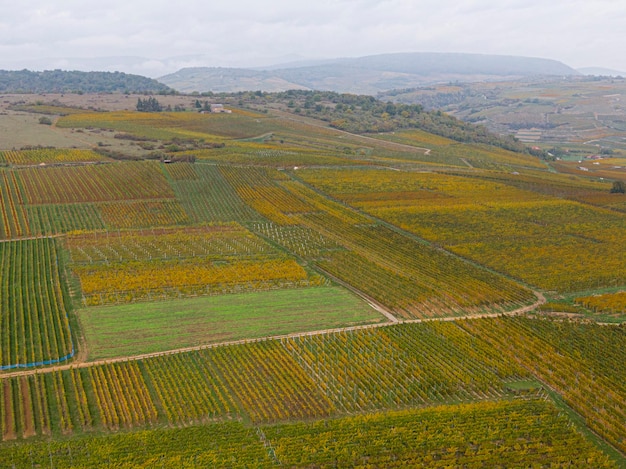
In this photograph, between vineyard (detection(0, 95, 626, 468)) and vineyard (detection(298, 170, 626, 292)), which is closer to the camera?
vineyard (detection(0, 95, 626, 468))

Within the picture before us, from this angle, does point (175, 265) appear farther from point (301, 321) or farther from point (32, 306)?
point (301, 321)

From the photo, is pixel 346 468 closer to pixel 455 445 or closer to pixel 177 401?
pixel 455 445

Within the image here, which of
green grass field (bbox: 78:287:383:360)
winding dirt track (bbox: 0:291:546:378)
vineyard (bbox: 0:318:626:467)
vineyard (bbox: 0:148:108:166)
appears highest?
Result: vineyard (bbox: 0:148:108:166)

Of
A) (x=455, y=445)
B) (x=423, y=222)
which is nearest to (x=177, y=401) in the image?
(x=455, y=445)

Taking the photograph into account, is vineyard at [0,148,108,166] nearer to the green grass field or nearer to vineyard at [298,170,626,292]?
vineyard at [298,170,626,292]

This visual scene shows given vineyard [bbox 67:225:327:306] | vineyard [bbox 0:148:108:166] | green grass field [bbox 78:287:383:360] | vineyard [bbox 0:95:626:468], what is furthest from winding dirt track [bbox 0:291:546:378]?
vineyard [bbox 0:148:108:166]

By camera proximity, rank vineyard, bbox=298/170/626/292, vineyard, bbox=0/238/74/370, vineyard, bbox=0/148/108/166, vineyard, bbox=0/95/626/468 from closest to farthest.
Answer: vineyard, bbox=0/95/626/468
vineyard, bbox=0/238/74/370
vineyard, bbox=298/170/626/292
vineyard, bbox=0/148/108/166

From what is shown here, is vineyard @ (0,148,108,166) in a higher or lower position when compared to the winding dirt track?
higher
